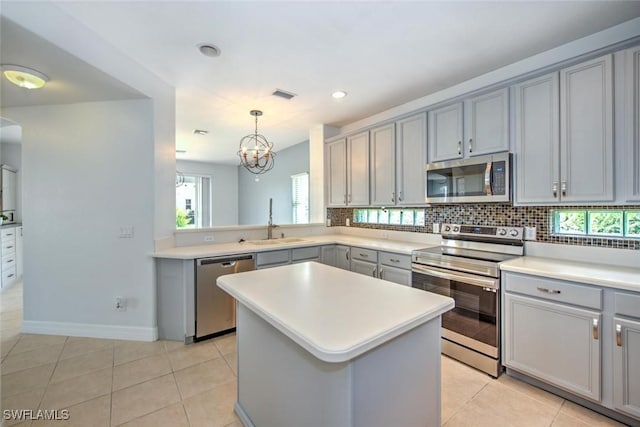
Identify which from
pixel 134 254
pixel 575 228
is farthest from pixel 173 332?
pixel 575 228

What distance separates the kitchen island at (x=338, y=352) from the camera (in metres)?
0.98

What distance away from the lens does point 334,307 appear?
3.90 feet

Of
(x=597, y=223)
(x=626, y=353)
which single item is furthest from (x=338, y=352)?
(x=597, y=223)

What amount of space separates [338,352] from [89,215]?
312 centimetres

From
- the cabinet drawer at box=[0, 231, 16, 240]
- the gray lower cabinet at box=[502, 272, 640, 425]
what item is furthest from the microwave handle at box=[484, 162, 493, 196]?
the cabinet drawer at box=[0, 231, 16, 240]

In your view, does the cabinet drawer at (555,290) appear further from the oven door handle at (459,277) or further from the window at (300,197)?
the window at (300,197)

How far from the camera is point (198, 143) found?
554 centimetres

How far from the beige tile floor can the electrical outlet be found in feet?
3.79

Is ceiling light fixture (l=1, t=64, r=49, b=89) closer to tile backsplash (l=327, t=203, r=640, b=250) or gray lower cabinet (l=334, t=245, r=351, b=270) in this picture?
gray lower cabinet (l=334, t=245, r=351, b=270)

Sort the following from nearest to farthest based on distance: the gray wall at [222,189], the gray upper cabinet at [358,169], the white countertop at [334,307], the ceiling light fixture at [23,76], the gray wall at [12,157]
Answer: the white countertop at [334,307] < the ceiling light fixture at [23,76] < the gray upper cabinet at [358,169] < the gray wall at [12,157] < the gray wall at [222,189]

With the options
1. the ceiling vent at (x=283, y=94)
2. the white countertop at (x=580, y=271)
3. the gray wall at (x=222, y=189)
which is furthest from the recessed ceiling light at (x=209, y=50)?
the gray wall at (x=222, y=189)

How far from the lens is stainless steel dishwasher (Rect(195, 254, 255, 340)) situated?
8.88 feet

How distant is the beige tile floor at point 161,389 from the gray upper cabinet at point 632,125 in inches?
58.0

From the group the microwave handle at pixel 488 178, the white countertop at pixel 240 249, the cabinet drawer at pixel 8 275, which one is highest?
the microwave handle at pixel 488 178
